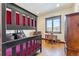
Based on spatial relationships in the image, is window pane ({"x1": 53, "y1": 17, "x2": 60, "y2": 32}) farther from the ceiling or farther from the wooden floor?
the wooden floor

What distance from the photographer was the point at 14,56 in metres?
2.27

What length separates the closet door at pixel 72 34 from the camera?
2.51 m

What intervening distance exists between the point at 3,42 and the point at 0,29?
0.22m

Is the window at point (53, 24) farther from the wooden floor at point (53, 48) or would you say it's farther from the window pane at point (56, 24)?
the wooden floor at point (53, 48)

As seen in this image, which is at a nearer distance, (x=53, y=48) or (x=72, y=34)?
(x=72, y=34)

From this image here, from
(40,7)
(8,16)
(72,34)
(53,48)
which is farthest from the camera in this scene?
(53,48)

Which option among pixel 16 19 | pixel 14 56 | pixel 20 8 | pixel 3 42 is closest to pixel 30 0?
pixel 20 8

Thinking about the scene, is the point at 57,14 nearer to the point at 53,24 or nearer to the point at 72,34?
the point at 53,24

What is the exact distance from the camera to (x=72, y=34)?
2666mm

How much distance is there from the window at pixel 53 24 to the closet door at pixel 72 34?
0.28 meters

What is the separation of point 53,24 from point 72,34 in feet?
1.75

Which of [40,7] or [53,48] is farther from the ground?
[40,7]

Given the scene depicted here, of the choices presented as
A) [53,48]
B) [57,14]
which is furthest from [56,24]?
[53,48]

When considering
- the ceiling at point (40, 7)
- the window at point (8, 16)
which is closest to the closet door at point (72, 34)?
the ceiling at point (40, 7)
